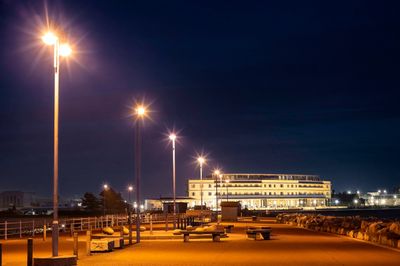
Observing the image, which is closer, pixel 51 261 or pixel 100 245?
pixel 51 261

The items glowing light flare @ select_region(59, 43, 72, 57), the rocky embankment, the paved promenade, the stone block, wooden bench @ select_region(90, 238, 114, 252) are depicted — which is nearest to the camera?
the stone block

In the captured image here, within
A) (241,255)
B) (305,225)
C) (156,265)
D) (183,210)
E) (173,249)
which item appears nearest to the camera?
(156,265)

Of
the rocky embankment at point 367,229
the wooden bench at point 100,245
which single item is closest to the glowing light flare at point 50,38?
the wooden bench at point 100,245

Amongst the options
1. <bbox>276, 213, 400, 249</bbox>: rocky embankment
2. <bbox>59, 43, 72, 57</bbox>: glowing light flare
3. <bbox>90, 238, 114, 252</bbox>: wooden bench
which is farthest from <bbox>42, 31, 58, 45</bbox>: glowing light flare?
<bbox>276, 213, 400, 249</bbox>: rocky embankment

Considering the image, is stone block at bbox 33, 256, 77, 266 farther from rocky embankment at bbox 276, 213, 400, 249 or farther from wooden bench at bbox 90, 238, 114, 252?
rocky embankment at bbox 276, 213, 400, 249

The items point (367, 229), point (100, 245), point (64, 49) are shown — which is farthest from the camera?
point (367, 229)

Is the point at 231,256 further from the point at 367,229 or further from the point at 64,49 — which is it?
the point at 367,229

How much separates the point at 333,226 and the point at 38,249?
2684 centimetres

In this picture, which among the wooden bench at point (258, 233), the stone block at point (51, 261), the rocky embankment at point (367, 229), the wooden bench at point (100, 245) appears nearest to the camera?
the stone block at point (51, 261)

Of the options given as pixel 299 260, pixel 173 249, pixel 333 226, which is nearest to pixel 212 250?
pixel 173 249

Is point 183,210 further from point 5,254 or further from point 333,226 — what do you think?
point 5,254

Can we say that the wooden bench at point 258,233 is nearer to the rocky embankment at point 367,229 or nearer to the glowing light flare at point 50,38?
the rocky embankment at point 367,229

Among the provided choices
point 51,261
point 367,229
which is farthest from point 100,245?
point 367,229

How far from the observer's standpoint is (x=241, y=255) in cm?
2636
